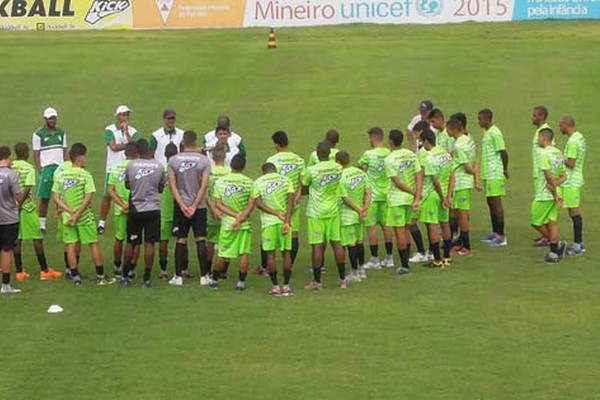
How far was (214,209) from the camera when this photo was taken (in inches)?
752

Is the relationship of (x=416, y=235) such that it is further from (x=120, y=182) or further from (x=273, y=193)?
(x=120, y=182)

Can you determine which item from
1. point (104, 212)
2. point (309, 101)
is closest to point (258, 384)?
point (104, 212)

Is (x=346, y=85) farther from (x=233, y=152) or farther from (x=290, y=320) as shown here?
(x=290, y=320)

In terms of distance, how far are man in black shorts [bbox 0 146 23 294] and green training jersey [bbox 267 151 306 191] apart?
143 inches

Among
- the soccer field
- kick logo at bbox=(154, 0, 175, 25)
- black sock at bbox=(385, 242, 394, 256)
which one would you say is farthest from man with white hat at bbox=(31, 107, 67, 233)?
kick logo at bbox=(154, 0, 175, 25)

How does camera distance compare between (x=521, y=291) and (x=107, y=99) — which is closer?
(x=521, y=291)

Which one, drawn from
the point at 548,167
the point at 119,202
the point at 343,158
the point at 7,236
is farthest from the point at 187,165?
the point at 548,167

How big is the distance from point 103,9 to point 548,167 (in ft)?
109

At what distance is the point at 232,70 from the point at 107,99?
504 cm

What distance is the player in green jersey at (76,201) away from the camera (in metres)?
19.0

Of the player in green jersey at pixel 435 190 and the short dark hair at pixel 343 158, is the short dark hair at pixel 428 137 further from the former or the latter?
the short dark hair at pixel 343 158

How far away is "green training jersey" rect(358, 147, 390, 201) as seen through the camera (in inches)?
787

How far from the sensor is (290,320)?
1716 cm

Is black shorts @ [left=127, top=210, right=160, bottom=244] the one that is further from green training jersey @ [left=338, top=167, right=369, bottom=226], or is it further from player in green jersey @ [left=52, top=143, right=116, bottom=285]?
green training jersey @ [left=338, top=167, right=369, bottom=226]
